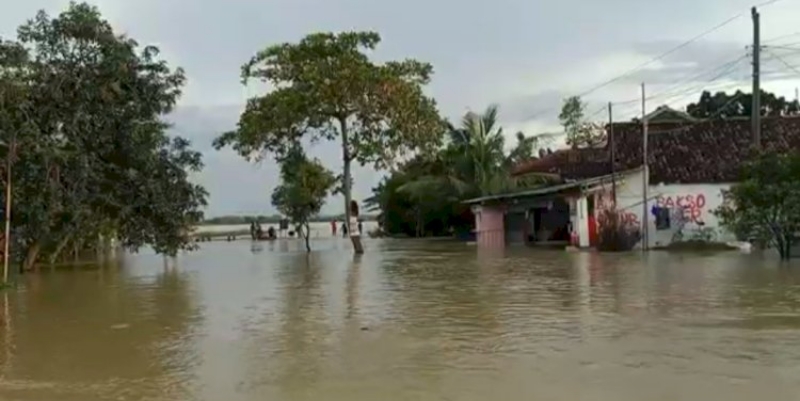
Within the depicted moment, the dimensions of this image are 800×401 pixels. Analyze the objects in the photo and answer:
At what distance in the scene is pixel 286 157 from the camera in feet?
113

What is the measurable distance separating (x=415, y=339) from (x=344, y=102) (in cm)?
2225

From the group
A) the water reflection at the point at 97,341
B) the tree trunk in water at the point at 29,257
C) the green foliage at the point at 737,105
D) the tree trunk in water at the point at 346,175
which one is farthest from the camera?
the green foliage at the point at 737,105

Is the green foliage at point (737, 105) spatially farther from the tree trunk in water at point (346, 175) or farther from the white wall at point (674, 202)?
the tree trunk in water at point (346, 175)

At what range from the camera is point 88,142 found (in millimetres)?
23234

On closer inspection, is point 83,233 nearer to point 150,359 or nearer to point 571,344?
point 150,359

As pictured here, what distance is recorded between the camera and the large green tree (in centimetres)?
3116

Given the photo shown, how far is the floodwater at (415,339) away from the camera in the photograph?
7.36 m

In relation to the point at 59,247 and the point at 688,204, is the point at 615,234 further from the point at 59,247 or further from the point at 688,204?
the point at 59,247

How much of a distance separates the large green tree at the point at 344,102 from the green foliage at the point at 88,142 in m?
7.04

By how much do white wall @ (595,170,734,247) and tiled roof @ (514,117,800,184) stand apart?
0.33m

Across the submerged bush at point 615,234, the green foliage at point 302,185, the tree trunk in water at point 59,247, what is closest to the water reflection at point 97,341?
the tree trunk in water at point 59,247

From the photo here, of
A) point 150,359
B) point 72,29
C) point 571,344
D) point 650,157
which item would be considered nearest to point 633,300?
point 571,344

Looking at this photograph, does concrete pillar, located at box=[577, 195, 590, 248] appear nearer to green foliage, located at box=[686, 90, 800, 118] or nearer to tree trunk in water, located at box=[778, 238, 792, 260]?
tree trunk in water, located at box=[778, 238, 792, 260]

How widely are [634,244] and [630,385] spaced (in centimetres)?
2353
